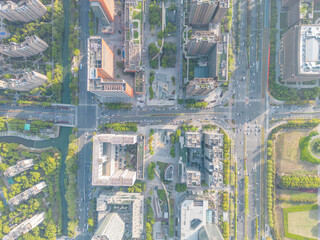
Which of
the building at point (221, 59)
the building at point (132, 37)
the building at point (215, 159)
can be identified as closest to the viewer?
the building at point (221, 59)

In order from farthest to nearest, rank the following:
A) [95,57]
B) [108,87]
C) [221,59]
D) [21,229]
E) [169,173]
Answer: [169,173], [21,229], [221,59], [108,87], [95,57]

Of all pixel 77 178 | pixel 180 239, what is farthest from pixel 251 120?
pixel 77 178

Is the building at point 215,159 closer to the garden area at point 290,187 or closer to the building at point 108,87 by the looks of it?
the garden area at point 290,187

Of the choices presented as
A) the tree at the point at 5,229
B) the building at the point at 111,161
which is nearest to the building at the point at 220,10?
the building at the point at 111,161

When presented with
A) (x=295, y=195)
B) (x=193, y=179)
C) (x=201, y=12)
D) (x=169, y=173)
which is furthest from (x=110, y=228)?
(x=201, y=12)

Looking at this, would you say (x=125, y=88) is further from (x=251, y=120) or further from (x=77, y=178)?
(x=251, y=120)

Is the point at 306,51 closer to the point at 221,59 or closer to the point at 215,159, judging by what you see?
the point at 221,59
